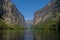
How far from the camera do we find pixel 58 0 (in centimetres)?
9638

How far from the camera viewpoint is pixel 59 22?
320 feet

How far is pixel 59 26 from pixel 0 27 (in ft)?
128

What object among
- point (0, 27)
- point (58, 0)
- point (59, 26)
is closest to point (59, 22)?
point (59, 26)

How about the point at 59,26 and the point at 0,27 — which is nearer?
the point at 59,26

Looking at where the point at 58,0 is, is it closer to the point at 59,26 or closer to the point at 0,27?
the point at 59,26

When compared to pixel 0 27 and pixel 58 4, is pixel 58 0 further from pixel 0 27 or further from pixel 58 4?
pixel 0 27

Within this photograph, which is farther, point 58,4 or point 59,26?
A: point 59,26

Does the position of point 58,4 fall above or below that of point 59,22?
above

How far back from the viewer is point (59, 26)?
3757 inches

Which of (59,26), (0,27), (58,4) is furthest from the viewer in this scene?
(0,27)

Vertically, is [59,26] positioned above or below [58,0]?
below

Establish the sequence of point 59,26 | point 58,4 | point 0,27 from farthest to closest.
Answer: point 0,27
point 59,26
point 58,4

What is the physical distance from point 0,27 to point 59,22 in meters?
38.0

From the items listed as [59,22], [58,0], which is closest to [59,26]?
[59,22]
